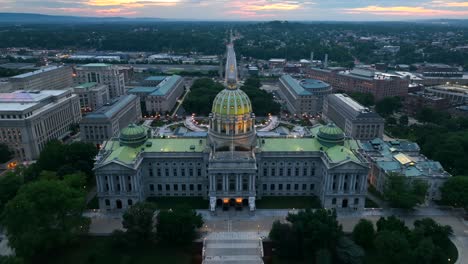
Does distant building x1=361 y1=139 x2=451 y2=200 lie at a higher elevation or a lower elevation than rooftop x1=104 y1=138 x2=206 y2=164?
lower

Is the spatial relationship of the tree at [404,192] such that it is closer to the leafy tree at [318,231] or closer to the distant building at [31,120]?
the leafy tree at [318,231]

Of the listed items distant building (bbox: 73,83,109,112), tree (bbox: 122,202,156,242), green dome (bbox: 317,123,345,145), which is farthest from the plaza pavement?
distant building (bbox: 73,83,109,112)

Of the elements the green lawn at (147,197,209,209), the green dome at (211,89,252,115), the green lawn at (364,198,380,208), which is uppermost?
the green dome at (211,89,252,115)

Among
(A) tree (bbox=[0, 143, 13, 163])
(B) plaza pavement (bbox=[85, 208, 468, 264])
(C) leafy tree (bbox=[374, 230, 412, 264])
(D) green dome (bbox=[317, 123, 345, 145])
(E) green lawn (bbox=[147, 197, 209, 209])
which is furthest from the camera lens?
(A) tree (bbox=[0, 143, 13, 163])

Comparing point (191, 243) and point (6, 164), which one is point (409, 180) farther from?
point (6, 164)

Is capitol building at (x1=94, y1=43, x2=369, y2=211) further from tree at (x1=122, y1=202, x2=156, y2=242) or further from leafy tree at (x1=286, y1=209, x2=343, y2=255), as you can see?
leafy tree at (x1=286, y1=209, x2=343, y2=255)

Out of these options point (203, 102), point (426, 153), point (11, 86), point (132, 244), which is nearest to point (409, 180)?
point (426, 153)
